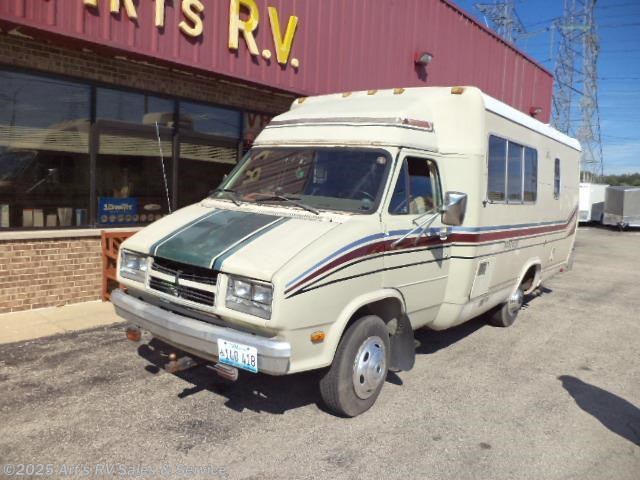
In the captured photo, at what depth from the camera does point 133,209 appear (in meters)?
8.21

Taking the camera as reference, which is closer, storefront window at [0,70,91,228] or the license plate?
the license plate

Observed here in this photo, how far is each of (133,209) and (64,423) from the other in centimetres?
461

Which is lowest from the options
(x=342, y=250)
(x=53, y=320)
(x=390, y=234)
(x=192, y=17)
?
(x=53, y=320)

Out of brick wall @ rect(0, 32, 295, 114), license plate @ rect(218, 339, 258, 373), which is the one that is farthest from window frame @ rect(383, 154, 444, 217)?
brick wall @ rect(0, 32, 295, 114)

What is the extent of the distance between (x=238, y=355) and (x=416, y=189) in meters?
2.20

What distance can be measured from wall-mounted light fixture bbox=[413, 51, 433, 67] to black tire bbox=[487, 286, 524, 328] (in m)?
6.52

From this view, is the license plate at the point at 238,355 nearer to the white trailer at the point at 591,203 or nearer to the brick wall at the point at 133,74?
the brick wall at the point at 133,74

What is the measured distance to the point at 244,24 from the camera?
8234mm

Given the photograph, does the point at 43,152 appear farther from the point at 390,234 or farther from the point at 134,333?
the point at 390,234

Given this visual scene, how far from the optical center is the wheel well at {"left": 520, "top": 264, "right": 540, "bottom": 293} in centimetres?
771

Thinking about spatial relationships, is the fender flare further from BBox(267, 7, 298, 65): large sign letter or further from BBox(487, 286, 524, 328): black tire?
BBox(267, 7, 298, 65): large sign letter

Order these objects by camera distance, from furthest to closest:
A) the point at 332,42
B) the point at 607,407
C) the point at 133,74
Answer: the point at 332,42
the point at 133,74
the point at 607,407

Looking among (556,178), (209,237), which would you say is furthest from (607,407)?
(556,178)

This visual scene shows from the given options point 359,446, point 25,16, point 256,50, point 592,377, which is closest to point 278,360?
point 359,446
